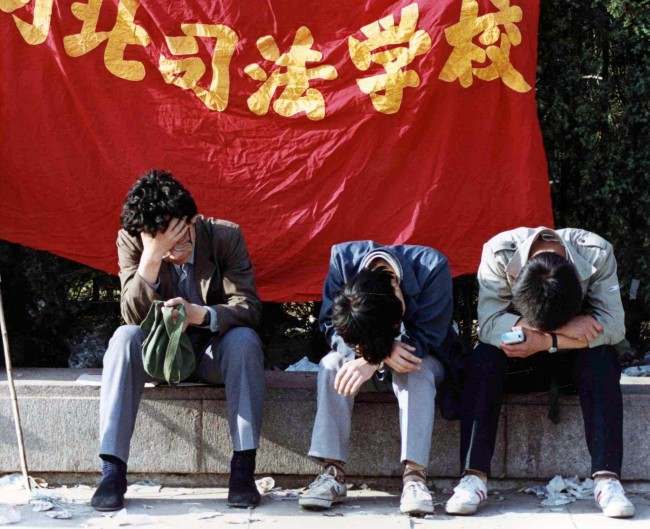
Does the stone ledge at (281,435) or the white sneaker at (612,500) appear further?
the stone ledge at (281,435)

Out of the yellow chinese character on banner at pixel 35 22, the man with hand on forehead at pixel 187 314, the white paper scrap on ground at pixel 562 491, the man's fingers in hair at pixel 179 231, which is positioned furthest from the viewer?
the yellow chinese character on banner at pixel 35 22

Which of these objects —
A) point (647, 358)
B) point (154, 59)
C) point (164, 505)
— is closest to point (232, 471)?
point (164, 505)

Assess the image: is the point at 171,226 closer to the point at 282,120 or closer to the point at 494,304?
the point at 282,120

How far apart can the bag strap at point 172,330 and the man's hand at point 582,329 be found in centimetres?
152

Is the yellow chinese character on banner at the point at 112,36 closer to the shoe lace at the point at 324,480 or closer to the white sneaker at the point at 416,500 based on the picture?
the shoe lace at the point at 324,480

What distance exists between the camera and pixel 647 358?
5605mm

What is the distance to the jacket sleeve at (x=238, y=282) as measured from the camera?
4422mm

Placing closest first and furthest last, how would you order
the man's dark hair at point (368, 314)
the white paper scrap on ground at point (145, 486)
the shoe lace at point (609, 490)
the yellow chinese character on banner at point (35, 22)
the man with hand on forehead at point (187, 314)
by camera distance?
1. the man's dark hair at point (368, 314)
2. the shoe lace at point (609, 490)
3. the man with hand on forehead at point (187, 314)
4. the white paper scrap on ground at point (145, 486)
5. the yellow chinese character on banner at point (35, 22)

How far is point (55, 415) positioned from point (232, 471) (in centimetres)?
95

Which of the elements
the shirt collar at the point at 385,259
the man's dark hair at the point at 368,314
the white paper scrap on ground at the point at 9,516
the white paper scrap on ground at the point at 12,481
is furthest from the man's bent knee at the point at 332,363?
the white paper scrap on ground at the point at 12,481

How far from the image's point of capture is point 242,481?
4.27 metres

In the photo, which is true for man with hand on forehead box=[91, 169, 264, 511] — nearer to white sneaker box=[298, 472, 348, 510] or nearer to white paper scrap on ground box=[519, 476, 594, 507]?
white sneaker box=[298, 472, 348, 510]

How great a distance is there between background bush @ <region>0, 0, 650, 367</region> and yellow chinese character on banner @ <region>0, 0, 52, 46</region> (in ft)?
3.71

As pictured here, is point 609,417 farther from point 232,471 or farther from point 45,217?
point 45,217
